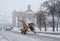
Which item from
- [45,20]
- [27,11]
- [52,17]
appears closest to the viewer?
[52,17]

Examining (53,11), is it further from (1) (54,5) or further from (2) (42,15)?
(2) (42,15)

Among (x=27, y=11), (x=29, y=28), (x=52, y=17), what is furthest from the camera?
(x=27, y=11)

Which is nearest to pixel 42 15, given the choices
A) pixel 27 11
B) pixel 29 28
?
pixel 29 28

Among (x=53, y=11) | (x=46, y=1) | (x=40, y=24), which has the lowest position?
(x=40, y=24)

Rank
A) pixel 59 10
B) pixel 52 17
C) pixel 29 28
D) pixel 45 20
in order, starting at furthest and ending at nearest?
pixel 45 20 < pixel 52 17 < pixel 59 10 < pixel 29 28

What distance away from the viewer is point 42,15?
37.0m

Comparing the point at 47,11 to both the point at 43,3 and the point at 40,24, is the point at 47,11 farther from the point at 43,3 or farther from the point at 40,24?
the point at 40,24

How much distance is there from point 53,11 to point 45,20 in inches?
179

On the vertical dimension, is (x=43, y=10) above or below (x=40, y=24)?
above

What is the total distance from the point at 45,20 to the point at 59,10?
5.50 m

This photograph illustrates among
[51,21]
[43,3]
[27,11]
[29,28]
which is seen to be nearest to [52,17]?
[51,21]

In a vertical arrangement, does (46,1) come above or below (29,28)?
above

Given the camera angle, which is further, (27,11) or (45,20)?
(27,11)

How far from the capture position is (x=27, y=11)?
88062 mm
